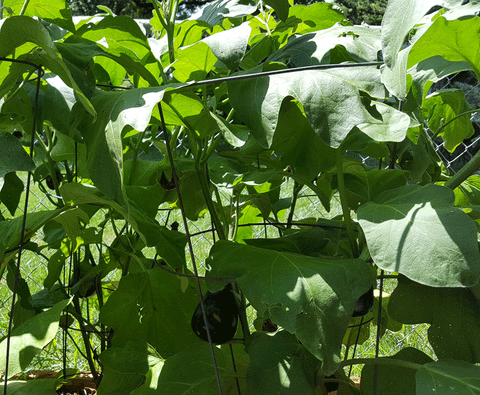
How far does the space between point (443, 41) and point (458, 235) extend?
0.26 metres

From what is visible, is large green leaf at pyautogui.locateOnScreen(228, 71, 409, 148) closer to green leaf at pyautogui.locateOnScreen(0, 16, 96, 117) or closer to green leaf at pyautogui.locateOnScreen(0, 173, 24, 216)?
green leaf at pyautogui.locateOnScreen(0, 16, 96, 117)

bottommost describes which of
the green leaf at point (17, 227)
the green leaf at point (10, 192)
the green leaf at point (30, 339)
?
the green leaf at point (30, 339)

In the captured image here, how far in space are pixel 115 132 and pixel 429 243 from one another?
0.37m

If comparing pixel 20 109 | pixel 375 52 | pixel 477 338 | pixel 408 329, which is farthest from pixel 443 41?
pixel 408 329

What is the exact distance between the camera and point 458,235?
57cm

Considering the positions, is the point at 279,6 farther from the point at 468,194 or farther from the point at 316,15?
the point at 468,194

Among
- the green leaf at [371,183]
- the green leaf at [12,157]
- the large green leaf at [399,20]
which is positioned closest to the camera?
the large green leaf at [399,20]

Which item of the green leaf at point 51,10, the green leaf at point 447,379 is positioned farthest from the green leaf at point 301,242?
the green leaf at point 51,10

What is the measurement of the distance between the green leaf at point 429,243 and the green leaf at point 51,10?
55 centimetres

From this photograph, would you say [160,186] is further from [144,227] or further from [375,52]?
[375,52]

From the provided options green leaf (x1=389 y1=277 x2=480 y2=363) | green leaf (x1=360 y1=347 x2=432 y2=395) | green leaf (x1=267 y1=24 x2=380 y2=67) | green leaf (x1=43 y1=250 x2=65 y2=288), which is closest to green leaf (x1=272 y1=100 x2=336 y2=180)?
green leaf (x1=267 y1=24 x2=380 y2=67)

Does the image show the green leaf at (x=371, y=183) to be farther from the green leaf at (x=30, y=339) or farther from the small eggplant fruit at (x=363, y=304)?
the green leaf at (x=30, y=339)

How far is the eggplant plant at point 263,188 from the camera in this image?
0.59 metres

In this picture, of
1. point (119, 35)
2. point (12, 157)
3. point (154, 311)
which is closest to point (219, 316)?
point (154, 311)
